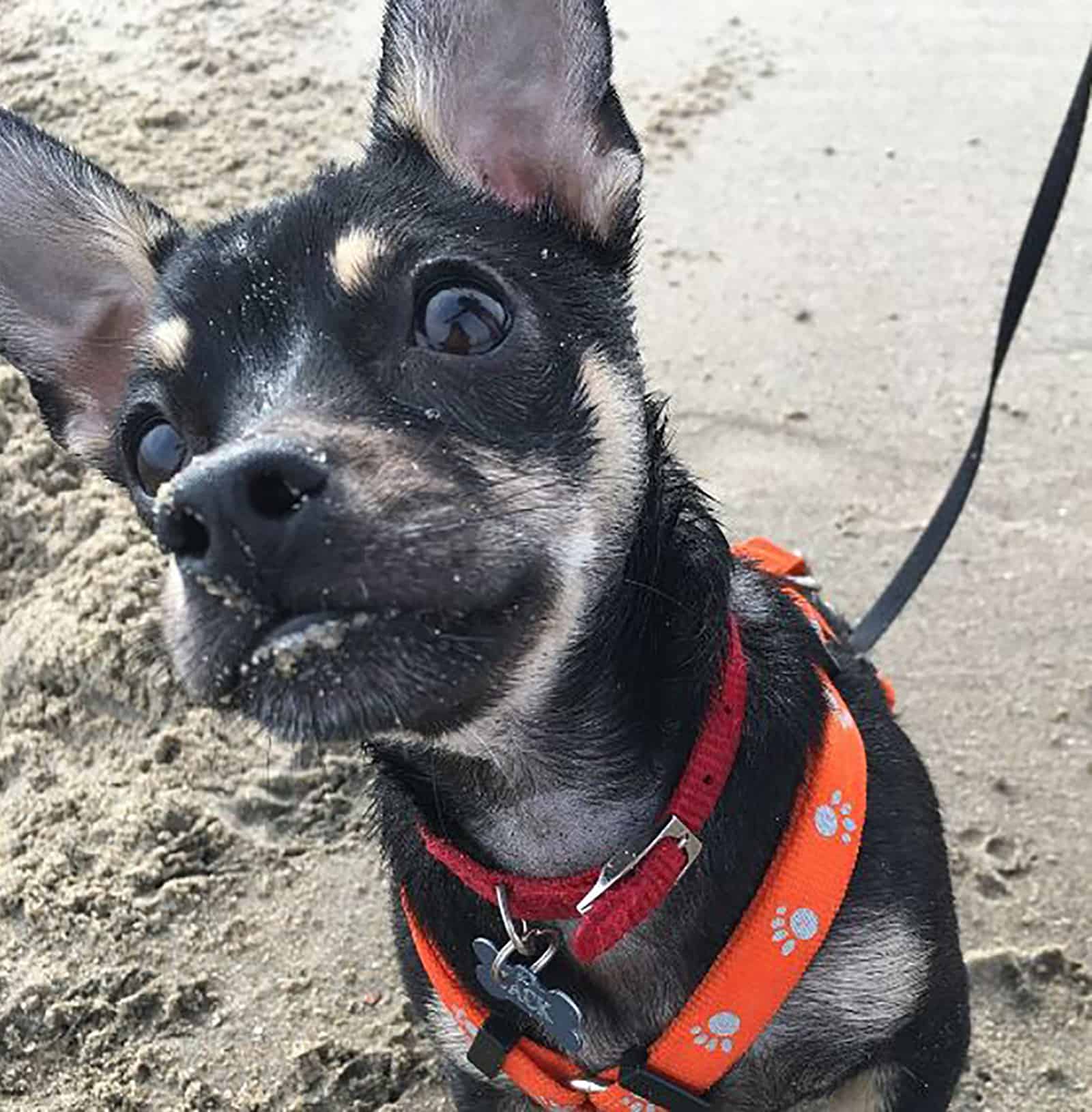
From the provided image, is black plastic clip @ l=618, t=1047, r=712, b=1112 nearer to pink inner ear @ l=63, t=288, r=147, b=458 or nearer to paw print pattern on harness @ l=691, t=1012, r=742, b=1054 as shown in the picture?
paw print pattern on harness @ l=691, t=1012, r=742, b=1054

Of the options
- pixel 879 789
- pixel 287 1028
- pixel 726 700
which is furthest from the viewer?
pixel 287 1028

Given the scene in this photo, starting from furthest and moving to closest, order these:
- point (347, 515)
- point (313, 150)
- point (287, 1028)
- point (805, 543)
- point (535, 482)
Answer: point (313, 150) < point (805, 543) < point (287, 1028) < point (535, 482) < point (347, 515)

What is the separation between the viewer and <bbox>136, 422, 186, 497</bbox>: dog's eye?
98.7 inches

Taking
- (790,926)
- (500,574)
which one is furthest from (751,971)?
(500,574)

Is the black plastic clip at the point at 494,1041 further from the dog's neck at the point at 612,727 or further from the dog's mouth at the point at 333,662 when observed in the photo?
the dog's mouth at the point at 333,662

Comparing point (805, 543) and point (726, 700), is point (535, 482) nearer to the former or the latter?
point (726, 700)

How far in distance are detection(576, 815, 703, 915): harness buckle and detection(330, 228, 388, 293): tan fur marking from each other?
3.32ft

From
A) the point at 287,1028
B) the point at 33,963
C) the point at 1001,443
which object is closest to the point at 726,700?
the point at 287,1028

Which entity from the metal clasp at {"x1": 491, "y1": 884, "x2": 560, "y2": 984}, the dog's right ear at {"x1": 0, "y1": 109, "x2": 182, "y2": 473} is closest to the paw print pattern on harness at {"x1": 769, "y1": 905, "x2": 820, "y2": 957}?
the metal clasp at {"x1": 491, "y1": 884, "x2": 560, "y2": 984}

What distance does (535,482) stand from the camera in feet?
7.61

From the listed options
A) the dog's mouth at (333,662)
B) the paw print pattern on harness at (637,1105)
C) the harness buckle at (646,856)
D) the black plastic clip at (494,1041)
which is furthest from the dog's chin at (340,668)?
the paw print pattern on harness at (637,1105)

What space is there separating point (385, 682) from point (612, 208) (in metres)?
1.08

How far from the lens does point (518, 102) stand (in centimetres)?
279

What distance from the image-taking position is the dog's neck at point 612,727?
254 cm
